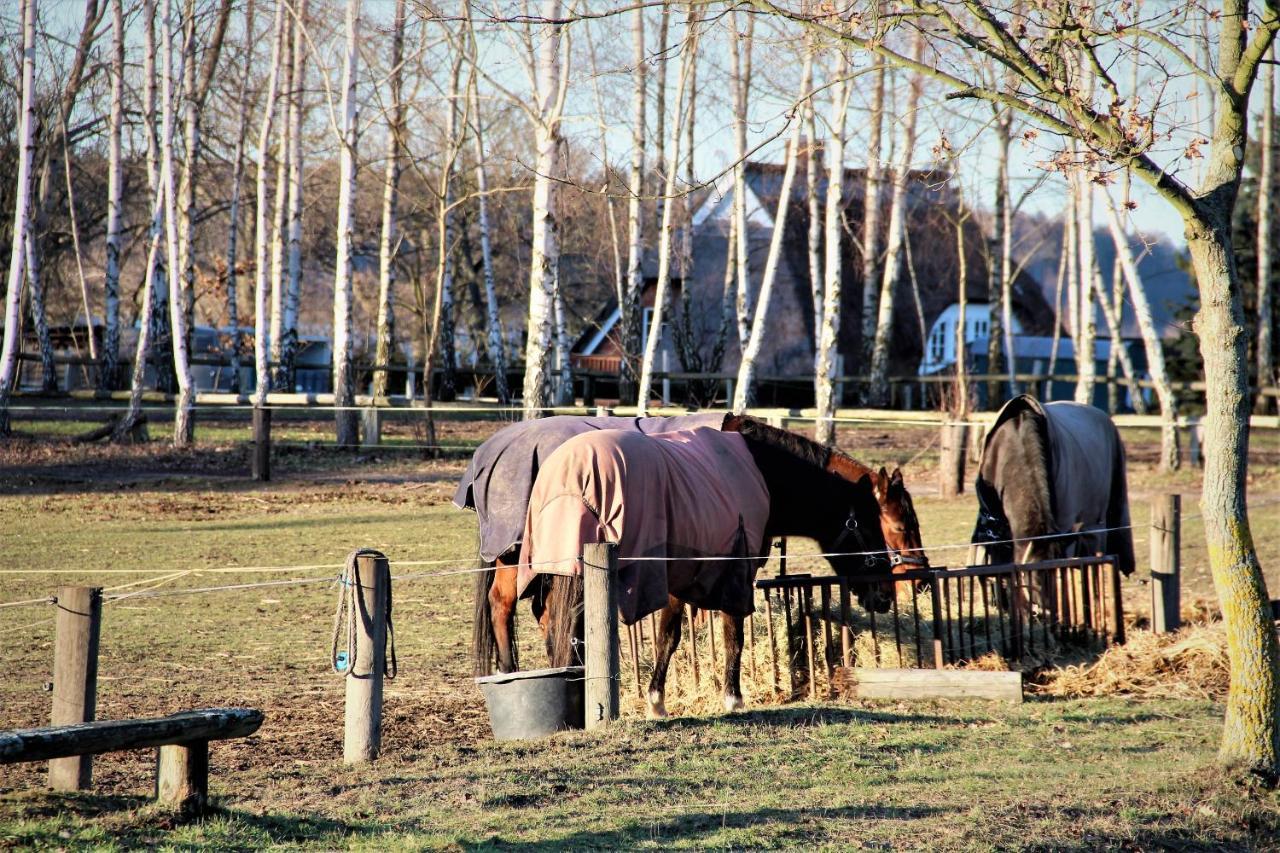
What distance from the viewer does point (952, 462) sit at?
17.2 meters

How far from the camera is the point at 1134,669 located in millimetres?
7844

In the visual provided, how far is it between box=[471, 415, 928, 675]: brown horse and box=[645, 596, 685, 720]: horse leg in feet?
2.48

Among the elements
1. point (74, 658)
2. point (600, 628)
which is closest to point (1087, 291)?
point (600, 628)

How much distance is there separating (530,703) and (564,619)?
0.53 meters

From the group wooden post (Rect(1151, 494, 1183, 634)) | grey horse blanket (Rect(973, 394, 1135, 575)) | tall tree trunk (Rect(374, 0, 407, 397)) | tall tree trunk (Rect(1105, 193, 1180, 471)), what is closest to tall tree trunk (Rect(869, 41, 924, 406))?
tall tree trunk (Rect(1105, 193, 1180, 471))

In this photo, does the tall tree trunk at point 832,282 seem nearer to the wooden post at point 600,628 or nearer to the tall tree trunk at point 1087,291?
the tall tree trunk at point 1087,291

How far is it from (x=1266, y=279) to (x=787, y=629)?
22.5 m

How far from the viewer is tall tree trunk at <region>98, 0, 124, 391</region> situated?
20.7 meters

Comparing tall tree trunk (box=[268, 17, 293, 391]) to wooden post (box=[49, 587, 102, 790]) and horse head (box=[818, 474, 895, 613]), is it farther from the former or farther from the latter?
wooden post (box=[49, 587, 102, 790])

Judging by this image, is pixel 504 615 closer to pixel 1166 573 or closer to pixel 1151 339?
pixel 1166 573

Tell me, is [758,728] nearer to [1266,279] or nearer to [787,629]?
[787,629]

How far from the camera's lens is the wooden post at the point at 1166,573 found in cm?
930

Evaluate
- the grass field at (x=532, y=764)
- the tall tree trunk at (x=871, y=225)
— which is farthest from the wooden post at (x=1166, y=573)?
the tall tree trunk at (x=871, y=225)

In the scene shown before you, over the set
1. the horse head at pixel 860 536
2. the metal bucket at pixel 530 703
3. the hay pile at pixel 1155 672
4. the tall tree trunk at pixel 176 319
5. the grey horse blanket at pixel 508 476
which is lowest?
the hay pile at pixel 1155 672
